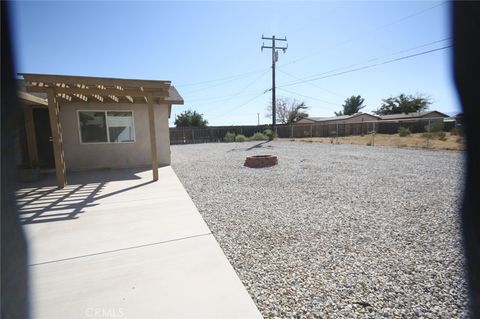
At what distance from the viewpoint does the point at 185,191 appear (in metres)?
5.21

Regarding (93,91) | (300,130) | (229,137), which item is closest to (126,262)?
(93,91)

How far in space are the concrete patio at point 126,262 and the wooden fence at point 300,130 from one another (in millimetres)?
19422

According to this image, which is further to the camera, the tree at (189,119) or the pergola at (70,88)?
→ the tree at (189,119)

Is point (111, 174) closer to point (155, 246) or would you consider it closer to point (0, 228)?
point (0, 228)

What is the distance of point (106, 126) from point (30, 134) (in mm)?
2064

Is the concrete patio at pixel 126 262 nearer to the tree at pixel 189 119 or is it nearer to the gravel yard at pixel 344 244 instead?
the gravel yard at pixel 344 244

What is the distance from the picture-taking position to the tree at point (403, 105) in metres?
42.0

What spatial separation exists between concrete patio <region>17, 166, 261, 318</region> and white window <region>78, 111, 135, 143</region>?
143 inches

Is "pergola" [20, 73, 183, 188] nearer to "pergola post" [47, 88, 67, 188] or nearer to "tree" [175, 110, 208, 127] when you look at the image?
"pergola post" [47, 88, 67, 188]

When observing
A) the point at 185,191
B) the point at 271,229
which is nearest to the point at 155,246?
the point at 271,229

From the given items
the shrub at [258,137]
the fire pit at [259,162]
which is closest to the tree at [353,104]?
the shrub at [258,137]

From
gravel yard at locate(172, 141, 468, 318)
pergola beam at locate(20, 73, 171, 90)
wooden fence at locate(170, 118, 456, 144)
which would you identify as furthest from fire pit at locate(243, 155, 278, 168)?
wooden fence at locate(170, 118, 456, 144)

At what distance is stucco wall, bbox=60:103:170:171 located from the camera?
755 centimetres

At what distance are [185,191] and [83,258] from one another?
2743 mm
